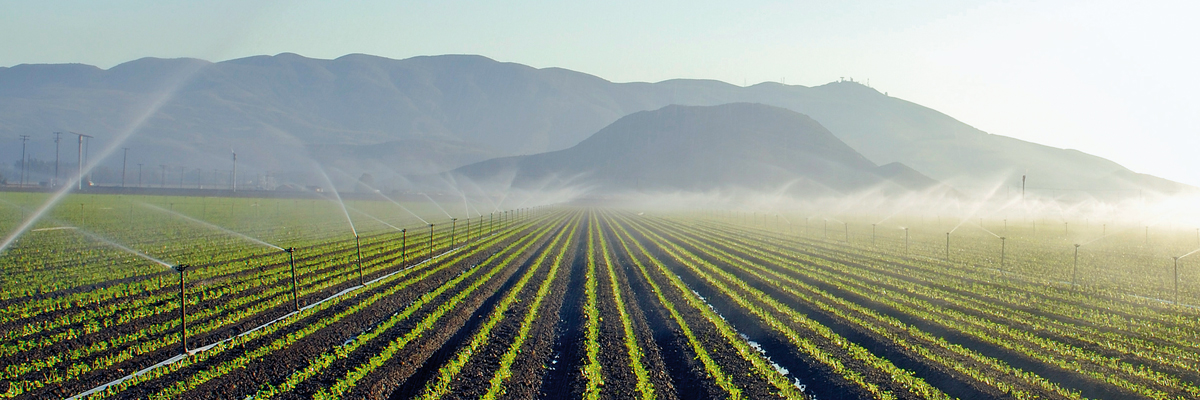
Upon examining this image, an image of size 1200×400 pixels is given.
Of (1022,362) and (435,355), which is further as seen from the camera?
(1022,362)

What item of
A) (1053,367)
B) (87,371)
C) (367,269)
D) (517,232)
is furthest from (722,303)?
(517,232)

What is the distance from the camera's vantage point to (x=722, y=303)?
63.5ft

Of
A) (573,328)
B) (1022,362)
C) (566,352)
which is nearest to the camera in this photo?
(1022,362)

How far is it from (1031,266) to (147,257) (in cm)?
3441

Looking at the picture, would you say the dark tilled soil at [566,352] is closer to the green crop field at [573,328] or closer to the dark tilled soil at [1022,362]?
the green crop field at [573,328]

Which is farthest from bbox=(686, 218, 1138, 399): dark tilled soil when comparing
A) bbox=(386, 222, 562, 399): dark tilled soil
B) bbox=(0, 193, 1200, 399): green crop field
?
bbox=(386, 222, 562, 399): dark tilled soil

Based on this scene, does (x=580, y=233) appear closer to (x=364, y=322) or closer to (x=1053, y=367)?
(x=364, y=322)

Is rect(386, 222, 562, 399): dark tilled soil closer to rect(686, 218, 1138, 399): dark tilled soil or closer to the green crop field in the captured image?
the green crop field

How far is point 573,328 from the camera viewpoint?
15.5 meters

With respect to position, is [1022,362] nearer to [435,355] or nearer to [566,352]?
[566,352]

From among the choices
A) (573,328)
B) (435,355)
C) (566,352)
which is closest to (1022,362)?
(566,352)

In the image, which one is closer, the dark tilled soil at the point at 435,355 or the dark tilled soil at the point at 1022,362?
the dark tilled soil at the point at 435,355

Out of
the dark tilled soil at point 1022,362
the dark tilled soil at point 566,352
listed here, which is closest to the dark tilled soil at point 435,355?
the dark tilled soil at point 566,352

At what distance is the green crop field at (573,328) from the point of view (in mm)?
11141
